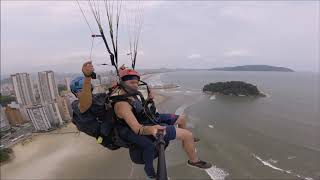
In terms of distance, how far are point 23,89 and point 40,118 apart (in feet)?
42.8

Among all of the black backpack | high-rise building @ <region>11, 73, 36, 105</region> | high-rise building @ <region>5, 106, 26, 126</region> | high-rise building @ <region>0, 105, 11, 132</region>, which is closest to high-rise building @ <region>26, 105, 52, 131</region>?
high-rise building @ <region>0, 105, 11, 132</region>

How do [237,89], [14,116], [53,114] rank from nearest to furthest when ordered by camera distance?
[53,114] → [14,116] → [237,89]

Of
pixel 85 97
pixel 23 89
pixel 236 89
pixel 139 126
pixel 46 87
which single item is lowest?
pixel 236 89

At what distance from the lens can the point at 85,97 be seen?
2.90 m

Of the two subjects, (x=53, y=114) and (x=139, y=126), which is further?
(x=53, y=114)

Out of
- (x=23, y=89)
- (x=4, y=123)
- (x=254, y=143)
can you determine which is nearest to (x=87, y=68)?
(x=254, y=143)

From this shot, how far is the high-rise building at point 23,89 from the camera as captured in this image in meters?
41.2

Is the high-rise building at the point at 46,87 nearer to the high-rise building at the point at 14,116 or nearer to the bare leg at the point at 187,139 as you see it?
the high-rise building at the point at 14,116

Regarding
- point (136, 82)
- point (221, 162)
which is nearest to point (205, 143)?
point (221, 162)

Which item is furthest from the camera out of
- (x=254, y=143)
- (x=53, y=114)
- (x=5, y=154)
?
(x=53, y=114)

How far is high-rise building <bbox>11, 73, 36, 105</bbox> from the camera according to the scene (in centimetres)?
4122

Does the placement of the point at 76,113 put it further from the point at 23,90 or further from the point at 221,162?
the point at 23,90

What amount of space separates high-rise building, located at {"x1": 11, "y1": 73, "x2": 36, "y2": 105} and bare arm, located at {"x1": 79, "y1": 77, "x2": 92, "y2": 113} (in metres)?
40.9

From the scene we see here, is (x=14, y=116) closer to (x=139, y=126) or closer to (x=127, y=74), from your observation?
(x=127, y=74)
